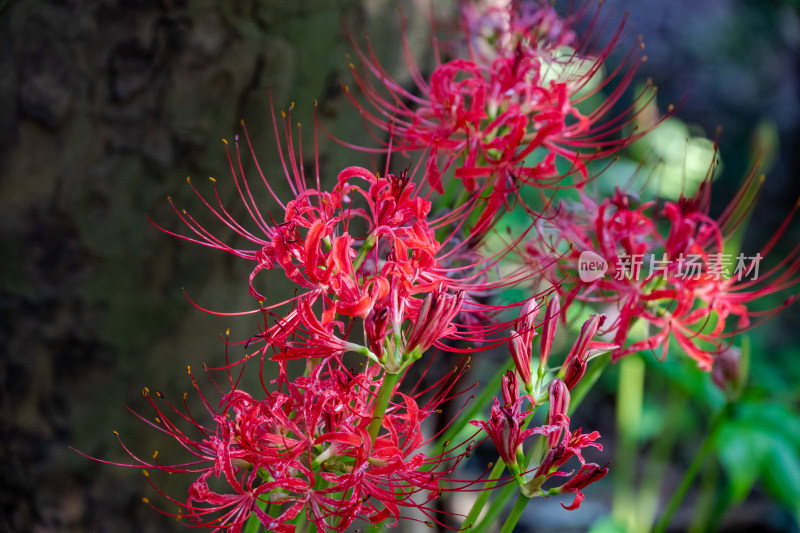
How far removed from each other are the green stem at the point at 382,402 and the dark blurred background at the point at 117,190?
547mm

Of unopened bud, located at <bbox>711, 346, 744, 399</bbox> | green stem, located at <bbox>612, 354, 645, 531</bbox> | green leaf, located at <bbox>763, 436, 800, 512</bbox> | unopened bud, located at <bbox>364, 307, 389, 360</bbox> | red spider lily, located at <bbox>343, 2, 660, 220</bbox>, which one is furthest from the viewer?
green stem, located at <bbox>612, 354, 645, 531</bbox>

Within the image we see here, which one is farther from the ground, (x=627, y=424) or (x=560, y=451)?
(x=560, y=451)

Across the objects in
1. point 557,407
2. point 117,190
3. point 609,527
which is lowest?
point 609,527

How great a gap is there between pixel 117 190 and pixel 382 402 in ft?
2.03

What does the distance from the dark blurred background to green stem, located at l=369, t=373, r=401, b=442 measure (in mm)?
547

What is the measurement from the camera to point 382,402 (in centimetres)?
44

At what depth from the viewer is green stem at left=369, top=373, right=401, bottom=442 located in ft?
1.45

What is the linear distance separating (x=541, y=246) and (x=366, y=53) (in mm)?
445

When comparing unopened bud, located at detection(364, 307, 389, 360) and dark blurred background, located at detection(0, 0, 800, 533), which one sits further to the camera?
dark blurred background, located at detection(0, 0, 800, 533)

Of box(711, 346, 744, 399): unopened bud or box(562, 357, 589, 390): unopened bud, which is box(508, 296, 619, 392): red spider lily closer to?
box(562, 357, 589, 390): unopened bud

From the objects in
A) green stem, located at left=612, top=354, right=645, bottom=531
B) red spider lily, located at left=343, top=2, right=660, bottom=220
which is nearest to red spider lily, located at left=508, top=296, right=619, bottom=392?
red spider lily, located at left=343, top=2, right=660, bottom=220

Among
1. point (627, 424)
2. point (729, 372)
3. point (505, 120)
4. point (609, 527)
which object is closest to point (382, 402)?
point (505, 120)

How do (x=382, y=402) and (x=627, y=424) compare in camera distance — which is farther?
(x=627, y=424)

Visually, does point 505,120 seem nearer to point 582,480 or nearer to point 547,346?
point 547,346
